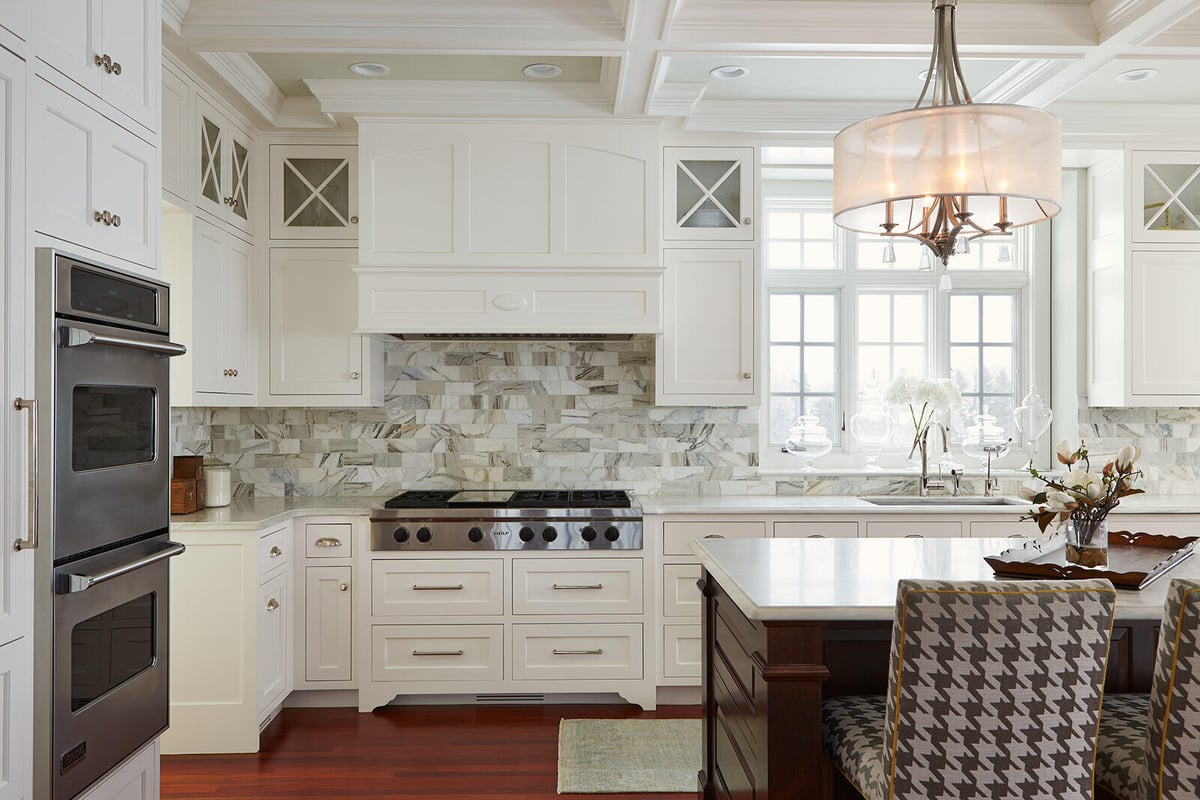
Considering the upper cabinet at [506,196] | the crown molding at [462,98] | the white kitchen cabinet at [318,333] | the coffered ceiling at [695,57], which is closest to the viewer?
the coffered ceiling at [695,57]

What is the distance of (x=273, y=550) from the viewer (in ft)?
11.6

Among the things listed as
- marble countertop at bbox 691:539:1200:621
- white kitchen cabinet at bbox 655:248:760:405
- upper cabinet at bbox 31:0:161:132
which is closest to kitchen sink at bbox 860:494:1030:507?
white kitchen cabinet at bbox 655:248:760:405

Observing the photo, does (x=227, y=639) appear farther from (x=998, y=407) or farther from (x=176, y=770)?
(x=998, y=407)

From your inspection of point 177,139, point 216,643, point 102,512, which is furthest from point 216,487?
point 102,512

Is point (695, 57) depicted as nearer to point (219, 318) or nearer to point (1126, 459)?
point (1126, 459)

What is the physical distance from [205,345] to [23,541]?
6.02 ft

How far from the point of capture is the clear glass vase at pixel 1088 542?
2.14m


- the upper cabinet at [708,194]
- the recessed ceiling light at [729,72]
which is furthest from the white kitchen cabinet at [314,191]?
the recessed ceiling light at [729,72]

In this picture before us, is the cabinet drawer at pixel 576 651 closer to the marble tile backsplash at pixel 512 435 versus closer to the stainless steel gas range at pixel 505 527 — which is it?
the stainless steel gas range at pixel 505 527

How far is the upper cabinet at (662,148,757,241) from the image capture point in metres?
4.07

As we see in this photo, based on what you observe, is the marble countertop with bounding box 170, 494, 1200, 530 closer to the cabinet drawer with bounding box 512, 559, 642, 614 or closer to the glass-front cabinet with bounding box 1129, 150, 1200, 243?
the cabinet drawer with bounding box 512, 559, 642, 614

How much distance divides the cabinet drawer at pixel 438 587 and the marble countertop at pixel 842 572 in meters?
1.35

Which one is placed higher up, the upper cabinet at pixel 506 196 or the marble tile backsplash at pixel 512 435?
the upper cabinet at pixel 506 196

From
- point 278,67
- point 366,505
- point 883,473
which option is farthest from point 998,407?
point 278,67
